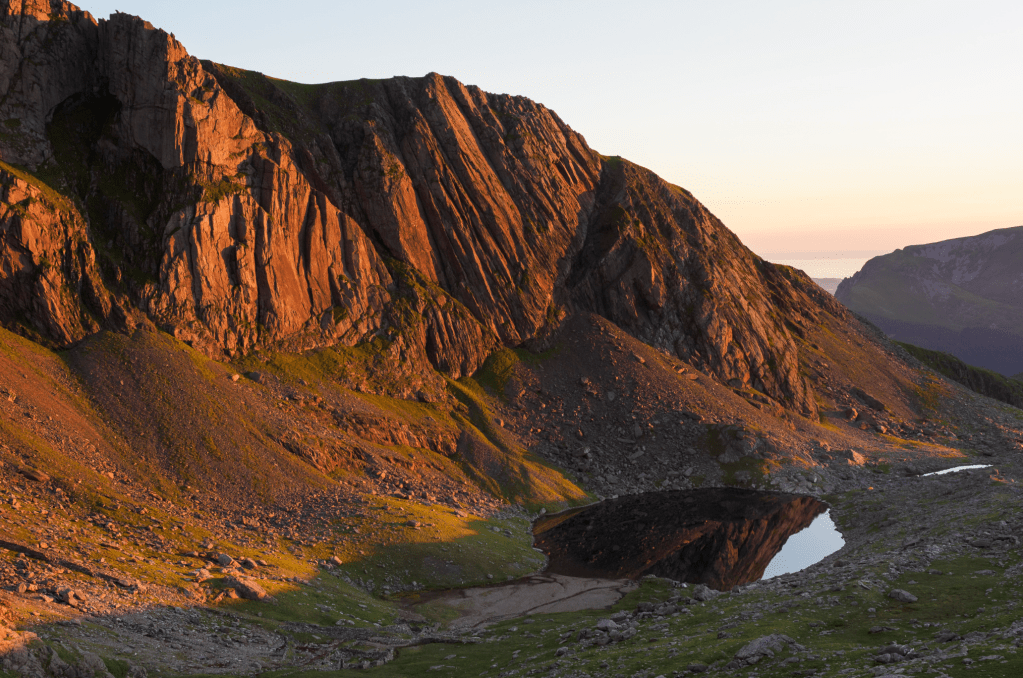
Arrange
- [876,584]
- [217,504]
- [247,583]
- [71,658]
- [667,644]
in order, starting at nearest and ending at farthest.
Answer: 1. [71,658]
2. [667,644]
3. [876,584]
4. [247,583]
5. [217,504]

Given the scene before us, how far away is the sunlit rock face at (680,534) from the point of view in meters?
72.6

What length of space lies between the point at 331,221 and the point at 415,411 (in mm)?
34662

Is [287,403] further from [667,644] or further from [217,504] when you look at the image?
[667,644]

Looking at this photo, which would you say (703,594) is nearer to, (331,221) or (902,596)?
(902,596)

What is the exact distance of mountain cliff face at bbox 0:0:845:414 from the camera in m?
88.0

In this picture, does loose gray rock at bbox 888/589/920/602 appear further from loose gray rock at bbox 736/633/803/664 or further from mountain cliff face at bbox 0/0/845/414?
mountain cliff face at bbox 0/0/845/414

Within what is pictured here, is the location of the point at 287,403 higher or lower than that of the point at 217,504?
higher

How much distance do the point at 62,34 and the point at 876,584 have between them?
11682 cm

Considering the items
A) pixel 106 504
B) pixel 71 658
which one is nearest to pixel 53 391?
pixel 106 504

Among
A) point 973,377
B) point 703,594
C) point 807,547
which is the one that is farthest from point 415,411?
point 973,377

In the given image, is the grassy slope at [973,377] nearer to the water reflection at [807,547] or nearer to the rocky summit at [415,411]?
the rocky summit at [415,411]

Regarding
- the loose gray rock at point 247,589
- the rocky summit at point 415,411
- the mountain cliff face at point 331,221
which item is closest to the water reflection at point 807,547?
the rocky summit at point 415,411

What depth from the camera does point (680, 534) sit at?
83.1m

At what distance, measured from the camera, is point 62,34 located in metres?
94.9
